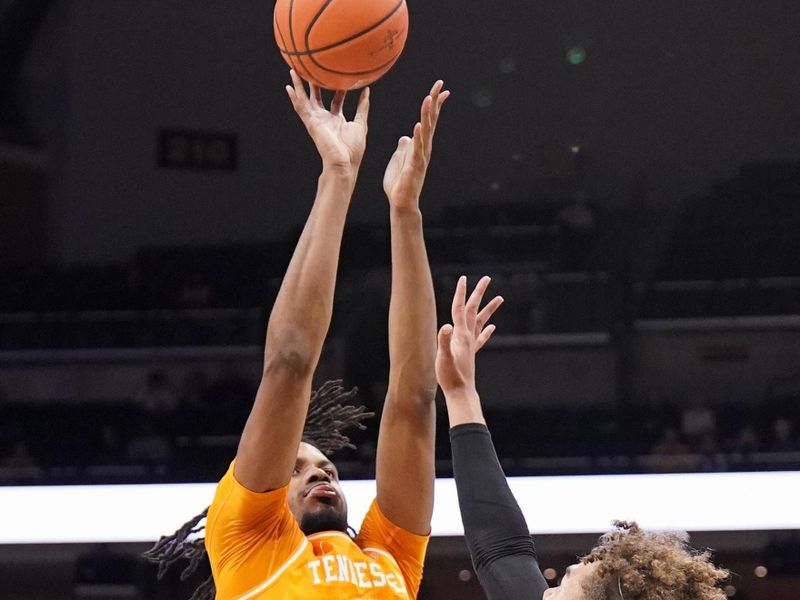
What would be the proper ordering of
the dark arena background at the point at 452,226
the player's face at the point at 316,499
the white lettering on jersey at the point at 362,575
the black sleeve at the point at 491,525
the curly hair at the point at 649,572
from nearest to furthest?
the curly hair at the point at 649,572 < the black sleeve at the point at 491,525 < the white lettering on jersey at the point at 362,575 < the player's face at the point at 316,499 < the dark arena background at the point at 452,226

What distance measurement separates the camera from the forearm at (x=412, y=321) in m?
2.05

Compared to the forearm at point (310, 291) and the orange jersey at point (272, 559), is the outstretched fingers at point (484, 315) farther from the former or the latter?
the orange jersey at point (272, 559)

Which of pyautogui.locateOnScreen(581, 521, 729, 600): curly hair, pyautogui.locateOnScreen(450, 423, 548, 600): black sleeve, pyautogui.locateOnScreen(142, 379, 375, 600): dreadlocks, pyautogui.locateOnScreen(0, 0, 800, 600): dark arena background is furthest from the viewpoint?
pyautogui.locateOnScreen(0, 0, 800, 600): dark arena background

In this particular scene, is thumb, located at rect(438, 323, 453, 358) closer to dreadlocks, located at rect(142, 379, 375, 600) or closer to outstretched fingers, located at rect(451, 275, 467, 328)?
outstretched fingers, located at rect(451, 275, 467, 328)

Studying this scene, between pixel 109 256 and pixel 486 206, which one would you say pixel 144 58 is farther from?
pixel 486 206

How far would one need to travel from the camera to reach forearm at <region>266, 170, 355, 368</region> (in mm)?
1735

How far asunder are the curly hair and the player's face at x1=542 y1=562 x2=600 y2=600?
0.04ft

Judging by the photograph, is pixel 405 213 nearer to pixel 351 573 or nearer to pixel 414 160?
pixel 414 160

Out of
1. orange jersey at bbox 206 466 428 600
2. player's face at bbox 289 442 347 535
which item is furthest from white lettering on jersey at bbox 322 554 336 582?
player's face at bbox 289 442 347 535

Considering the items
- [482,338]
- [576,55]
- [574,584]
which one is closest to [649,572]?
[574,584]

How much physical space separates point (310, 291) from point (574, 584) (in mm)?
701

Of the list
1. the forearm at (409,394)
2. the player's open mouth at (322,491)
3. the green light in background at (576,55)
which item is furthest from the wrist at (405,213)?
the green light in background at (576,55)

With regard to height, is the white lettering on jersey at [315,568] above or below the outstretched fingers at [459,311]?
below

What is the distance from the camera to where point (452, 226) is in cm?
613
